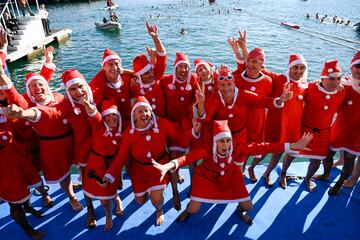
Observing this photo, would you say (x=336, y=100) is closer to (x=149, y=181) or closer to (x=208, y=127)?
(x=208, y=127)

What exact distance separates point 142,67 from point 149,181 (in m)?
1.57

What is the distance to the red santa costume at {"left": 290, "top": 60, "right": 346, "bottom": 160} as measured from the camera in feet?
12.2

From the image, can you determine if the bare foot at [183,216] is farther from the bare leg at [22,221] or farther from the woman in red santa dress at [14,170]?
the woman in red santa dress at [14,170]

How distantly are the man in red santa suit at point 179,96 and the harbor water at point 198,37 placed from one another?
422 inches

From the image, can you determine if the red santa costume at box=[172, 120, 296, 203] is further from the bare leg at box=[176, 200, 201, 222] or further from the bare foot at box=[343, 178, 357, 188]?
the bare foot at box=[343, 178, 357, 188]

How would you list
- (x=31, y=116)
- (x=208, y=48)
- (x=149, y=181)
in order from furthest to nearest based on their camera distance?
(x=208, y=48) → (x=149, y=181) → (x=31, y=116)

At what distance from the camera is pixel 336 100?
3.73 metres

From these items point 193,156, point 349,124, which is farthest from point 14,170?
point 349,124

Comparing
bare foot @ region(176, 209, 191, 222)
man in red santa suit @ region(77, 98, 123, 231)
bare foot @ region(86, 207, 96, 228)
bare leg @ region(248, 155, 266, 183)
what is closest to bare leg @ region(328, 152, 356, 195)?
bare leg @ region(248, 155, 266, 183)

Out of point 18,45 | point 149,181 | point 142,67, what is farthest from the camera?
point 18,45

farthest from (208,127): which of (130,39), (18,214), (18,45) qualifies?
(130,39)

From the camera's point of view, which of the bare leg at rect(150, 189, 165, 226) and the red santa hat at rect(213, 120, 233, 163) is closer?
the red santa hat at rect(213, 120, 233, 163)

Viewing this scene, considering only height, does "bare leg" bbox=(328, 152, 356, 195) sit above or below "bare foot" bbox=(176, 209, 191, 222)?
above

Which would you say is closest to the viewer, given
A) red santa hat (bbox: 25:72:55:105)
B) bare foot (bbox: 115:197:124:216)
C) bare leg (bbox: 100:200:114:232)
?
red santa hat (bbox: 25:72:55:105)
